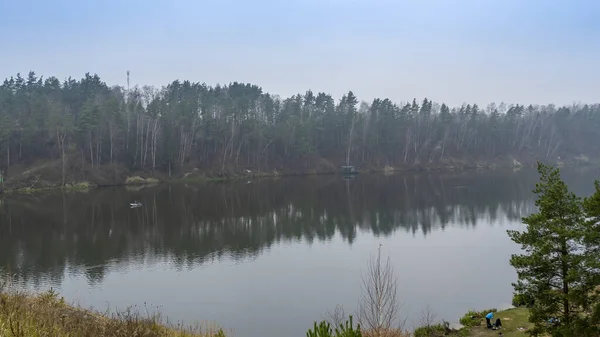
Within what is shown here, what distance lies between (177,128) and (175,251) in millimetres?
50162

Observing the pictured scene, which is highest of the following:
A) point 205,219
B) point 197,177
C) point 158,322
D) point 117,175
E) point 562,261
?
point 117,175

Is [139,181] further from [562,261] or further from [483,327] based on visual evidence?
[562,261]

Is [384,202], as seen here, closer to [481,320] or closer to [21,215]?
[481,320]

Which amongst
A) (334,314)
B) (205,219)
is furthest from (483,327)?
(205,219)

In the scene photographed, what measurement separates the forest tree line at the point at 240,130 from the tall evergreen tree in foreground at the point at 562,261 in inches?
2489

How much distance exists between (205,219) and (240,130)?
1709 inches

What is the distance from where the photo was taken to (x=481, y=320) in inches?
584

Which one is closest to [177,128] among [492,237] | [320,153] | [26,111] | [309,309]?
[26,111]

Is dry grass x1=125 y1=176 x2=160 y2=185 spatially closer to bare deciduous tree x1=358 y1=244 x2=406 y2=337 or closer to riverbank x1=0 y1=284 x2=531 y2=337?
bare deciduous tree x1=358 y1=244 x2=406 y2=337

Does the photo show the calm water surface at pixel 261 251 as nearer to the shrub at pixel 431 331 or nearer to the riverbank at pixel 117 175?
the shrub at pixel 431 331

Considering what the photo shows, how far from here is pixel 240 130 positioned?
258 feet

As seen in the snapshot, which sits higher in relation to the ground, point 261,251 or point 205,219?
point 205,219

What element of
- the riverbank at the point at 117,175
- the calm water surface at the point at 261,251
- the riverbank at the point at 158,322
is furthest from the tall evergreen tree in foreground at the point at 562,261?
the riverbank at the point at 117,175

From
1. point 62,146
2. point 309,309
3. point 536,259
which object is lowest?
point 309,309
